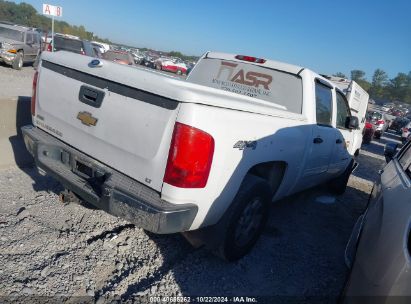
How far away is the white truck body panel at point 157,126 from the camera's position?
247 centimetres

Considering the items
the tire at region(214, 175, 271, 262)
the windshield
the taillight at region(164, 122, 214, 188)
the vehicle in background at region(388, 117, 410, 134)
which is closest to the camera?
the taillight at region(164, 122, 214, 188)

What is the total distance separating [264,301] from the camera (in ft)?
10.1

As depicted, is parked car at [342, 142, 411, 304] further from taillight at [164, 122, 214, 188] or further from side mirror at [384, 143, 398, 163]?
side mirror at [384, 143, 398, 163]

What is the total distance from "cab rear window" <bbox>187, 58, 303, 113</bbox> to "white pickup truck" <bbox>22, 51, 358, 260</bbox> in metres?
0.07

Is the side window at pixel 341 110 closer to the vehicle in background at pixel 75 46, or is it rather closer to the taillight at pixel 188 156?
Answer: the taillight at pixel 188 156

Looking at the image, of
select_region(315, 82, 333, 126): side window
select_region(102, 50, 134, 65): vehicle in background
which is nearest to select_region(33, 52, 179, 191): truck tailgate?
select_region(315, 82, 333, 126): side window

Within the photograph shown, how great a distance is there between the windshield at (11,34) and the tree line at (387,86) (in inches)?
4220

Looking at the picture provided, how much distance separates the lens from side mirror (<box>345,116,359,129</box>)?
5.36m

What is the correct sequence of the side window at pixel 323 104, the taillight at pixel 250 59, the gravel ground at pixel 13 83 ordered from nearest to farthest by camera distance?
the side window at pixel 323 104 < the taillight at pixel 250 59 < the gravel ground at pixel 13 83

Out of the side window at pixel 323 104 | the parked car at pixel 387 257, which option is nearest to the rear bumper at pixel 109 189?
the parked car at pixel 387 257

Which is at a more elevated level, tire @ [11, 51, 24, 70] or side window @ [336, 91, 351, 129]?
side window @ [336, 91, 351, 129]

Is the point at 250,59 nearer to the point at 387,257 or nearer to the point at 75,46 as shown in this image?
the point at 387,257

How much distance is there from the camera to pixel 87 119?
2.92m

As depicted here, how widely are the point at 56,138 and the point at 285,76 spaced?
2768 millimetres
